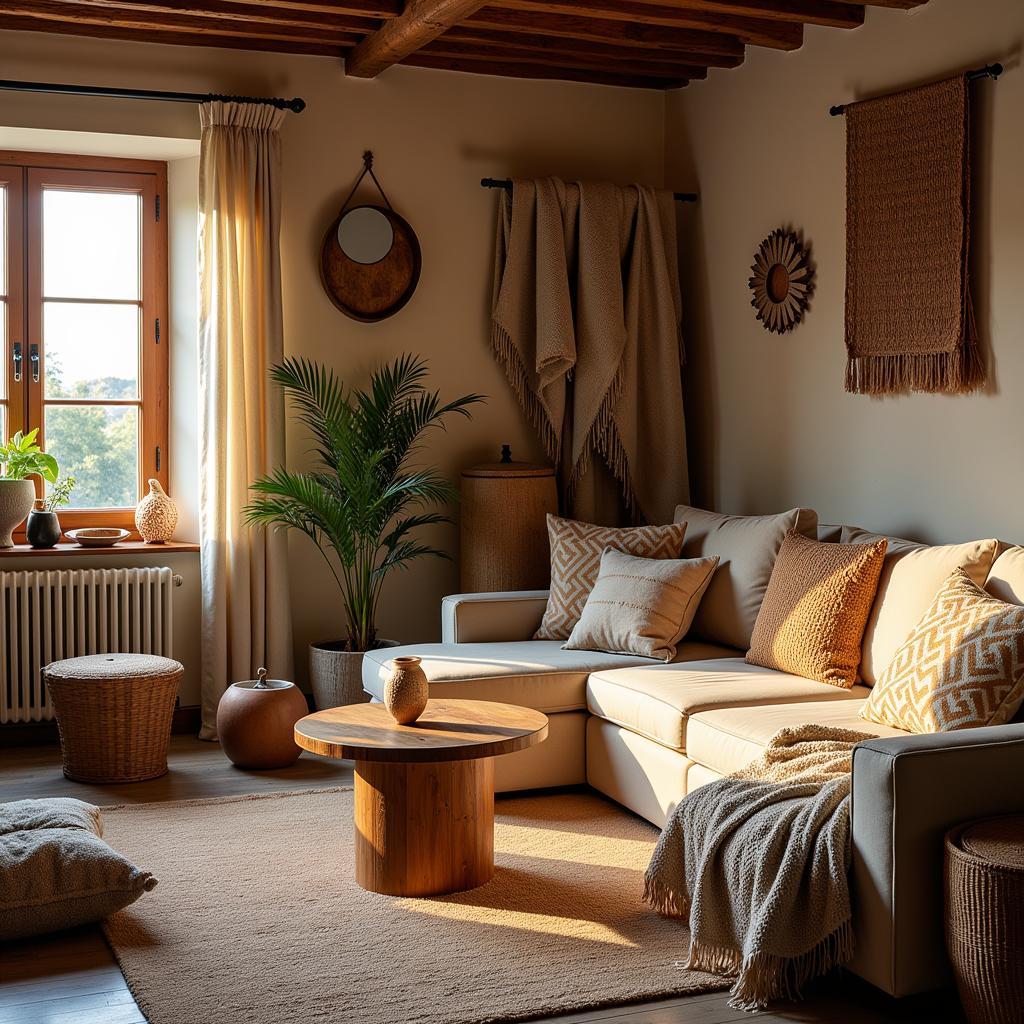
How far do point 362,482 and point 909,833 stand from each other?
2737mm

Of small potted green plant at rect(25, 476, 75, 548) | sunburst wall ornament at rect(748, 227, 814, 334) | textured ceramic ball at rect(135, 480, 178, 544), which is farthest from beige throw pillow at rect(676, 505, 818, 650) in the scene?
small potted green plant at rect(25, 476, 75, 548)

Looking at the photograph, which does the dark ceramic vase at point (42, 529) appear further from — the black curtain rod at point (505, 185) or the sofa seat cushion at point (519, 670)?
the black curtain rod at point (505, 185)

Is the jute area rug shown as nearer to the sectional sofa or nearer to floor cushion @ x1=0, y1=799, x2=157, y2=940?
floor cushion @ x1=0, y1=799, x2=157, y2=940

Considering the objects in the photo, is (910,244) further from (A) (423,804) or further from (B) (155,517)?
(B) (155,517)

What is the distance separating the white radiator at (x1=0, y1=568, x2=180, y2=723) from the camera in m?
4.69

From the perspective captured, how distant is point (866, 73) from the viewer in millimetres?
4312

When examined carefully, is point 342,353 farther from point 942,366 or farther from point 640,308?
point 942,366

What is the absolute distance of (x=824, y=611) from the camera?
373cm

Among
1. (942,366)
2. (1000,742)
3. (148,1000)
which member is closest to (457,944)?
(148,1000)

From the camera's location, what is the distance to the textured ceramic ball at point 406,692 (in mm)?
3264

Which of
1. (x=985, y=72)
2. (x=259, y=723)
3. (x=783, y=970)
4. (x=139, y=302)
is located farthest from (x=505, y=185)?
(x=783, y=970)

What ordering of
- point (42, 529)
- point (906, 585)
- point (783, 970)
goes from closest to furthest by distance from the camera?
point (783, 970), point (906, 585), point (42, 529)

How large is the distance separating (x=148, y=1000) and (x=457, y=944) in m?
0.68

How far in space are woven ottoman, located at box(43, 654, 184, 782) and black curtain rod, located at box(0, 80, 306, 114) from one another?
207 centimetres
